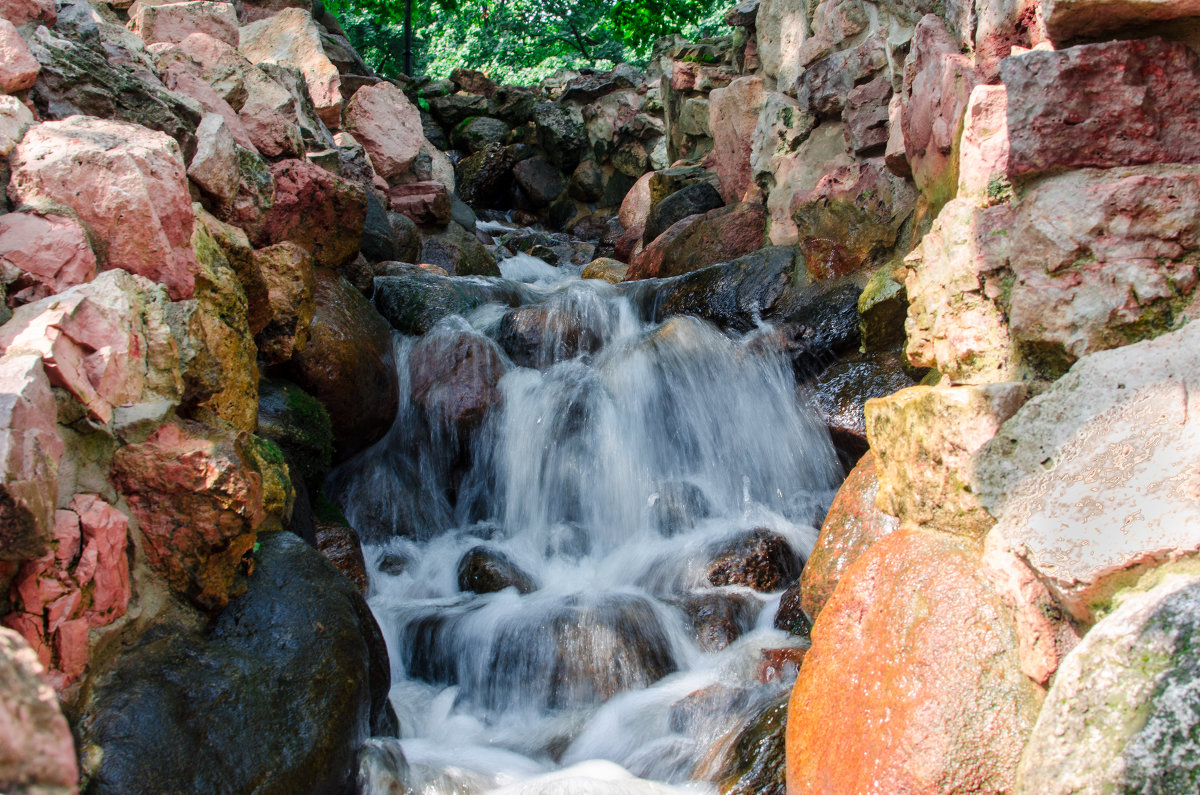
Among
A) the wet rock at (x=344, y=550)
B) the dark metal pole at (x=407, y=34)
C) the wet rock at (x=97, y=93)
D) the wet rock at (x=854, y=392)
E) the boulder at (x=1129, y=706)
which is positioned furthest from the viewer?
the dark metal pole at (x=407, y=34)

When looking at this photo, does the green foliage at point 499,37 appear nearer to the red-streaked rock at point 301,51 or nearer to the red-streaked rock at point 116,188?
the red-streaked rock at point 301,51

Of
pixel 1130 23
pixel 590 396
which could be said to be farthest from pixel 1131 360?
pixel 590 396

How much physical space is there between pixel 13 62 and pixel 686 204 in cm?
669

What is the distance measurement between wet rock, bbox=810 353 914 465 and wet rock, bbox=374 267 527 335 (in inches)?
117

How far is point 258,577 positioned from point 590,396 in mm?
3337

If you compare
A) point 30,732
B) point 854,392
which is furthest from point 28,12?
point 854,392

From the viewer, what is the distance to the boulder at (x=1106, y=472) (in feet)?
4.76

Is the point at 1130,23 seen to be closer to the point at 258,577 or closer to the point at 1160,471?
the point at 1160,471

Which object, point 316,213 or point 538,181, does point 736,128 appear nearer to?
point 316,213

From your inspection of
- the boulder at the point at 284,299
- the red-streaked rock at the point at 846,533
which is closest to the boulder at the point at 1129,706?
the red-streaked rock at the point at 846,533

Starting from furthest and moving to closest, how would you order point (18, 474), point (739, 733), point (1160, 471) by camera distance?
point (739, 733)
point (18, 474)
point (1160, 471)

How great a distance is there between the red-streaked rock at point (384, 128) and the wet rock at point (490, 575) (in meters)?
6.09

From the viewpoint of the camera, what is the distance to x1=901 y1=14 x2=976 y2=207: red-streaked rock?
9.00ft

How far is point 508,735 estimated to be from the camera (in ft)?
10.7
